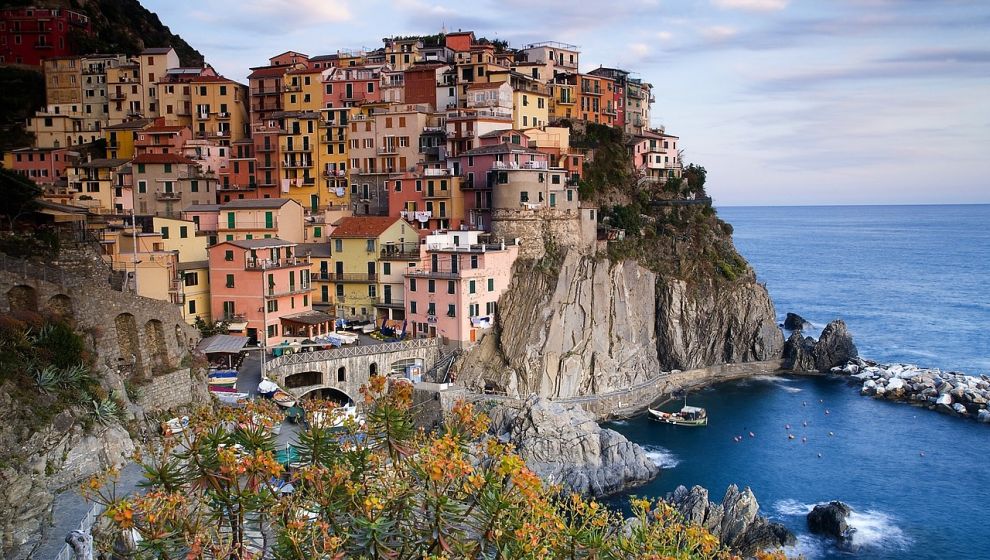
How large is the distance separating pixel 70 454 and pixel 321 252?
27.1m

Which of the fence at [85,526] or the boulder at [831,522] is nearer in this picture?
the fence at [85,526]

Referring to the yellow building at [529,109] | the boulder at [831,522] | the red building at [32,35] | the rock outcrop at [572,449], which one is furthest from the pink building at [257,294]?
the red building at [32,35]

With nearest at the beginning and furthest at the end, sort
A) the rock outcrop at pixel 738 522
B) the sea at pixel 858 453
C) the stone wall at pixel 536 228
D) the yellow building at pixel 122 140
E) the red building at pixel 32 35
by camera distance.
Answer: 1. the rock outcrop at pixel 738 522
2. the sea at pixel 858 453
3. the stone wall at pixel 536 228
4. the yellow building at pixel 122 140
5. the red building at pixel 32 35

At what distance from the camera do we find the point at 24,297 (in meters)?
32.1

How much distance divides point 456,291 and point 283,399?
12394 millimetres

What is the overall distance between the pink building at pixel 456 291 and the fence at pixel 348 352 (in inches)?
55.1

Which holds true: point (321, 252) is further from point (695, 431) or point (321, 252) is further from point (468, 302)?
point (695, 431)

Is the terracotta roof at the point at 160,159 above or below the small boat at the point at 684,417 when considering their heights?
above

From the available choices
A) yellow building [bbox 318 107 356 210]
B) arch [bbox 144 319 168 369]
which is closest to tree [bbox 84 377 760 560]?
arch [bbox 144 319 168 369]

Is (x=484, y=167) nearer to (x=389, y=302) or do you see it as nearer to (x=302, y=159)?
(x=389, y=302)

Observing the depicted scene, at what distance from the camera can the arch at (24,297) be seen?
3186cm

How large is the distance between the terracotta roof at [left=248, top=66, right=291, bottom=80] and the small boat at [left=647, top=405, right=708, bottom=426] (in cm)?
3944

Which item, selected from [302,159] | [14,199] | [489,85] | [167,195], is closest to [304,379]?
[14,199]

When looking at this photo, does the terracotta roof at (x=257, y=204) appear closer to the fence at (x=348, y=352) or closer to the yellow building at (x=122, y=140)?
the fence at (x=348, y=352)
